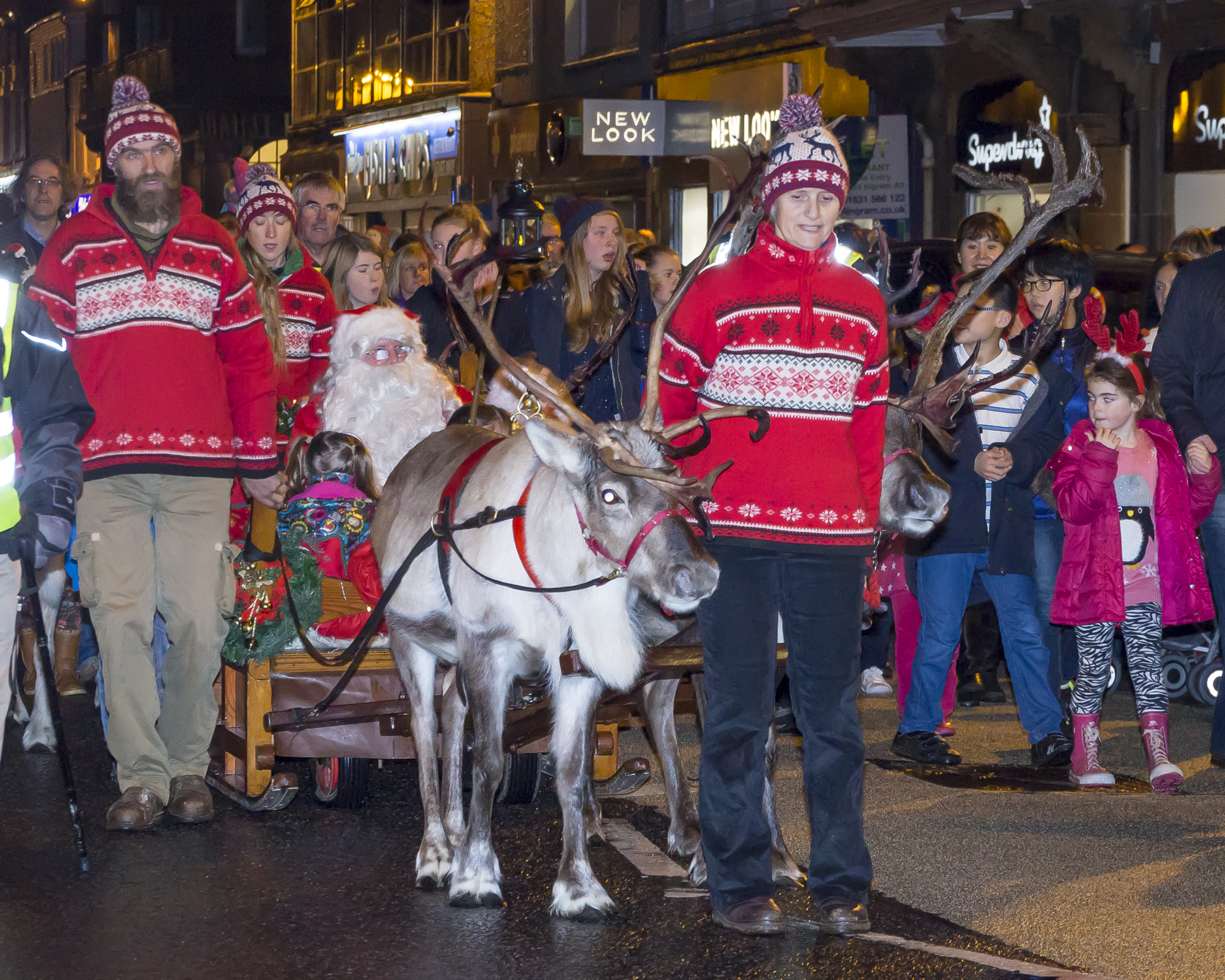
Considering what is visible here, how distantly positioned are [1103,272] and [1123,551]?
191 inches

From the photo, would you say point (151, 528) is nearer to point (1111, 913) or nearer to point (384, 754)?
point (384, 754)

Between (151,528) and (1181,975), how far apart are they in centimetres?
435

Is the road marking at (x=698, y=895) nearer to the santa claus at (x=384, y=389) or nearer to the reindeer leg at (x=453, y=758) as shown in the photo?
the reindeer leg at (x=453, y=758)

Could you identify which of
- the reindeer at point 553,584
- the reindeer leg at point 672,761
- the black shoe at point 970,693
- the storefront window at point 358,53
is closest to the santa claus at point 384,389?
the reindeer at point 553,584

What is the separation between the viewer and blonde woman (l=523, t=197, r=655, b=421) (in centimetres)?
902

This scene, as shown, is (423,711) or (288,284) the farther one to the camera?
(288,284)

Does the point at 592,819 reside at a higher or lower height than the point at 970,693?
higher

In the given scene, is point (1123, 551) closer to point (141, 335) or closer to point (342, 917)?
point (342, 917)

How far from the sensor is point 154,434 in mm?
6914

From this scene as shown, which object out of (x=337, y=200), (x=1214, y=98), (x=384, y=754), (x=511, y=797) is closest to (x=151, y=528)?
(x=384, y=754)

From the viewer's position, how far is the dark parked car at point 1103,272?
484 inches

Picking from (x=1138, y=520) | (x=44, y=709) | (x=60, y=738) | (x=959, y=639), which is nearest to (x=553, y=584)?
(x=60, y=738)

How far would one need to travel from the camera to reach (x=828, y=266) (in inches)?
220

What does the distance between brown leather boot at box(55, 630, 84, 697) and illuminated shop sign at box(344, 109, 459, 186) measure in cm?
2242
